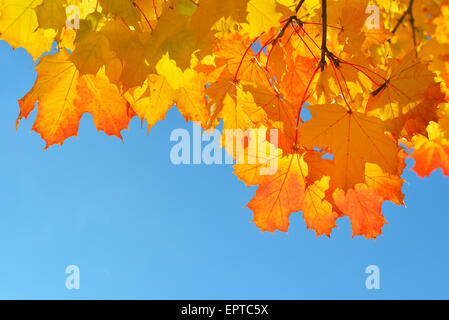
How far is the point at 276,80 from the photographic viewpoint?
163cm

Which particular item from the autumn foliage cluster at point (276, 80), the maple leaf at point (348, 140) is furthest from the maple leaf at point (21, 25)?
the maple leaf at point (348, 140)

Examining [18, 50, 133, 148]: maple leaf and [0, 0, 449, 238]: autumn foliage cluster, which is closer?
[0, 0, 449, 238]: autumn foliage cluster

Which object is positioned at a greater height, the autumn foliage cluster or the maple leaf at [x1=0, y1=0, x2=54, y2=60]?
the maple leaf at [x1=0, y1=0, x2=54, y2=60]

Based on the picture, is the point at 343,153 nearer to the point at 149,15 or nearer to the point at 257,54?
the point at 257,54

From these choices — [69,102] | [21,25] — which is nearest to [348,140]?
[69,102]

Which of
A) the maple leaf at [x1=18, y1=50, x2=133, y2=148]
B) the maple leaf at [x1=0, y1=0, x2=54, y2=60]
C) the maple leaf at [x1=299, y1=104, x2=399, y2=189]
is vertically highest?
the maple leaf at [x1=0, y1=0, x2=54, y2=60]

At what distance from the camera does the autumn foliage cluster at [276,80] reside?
1.22 m

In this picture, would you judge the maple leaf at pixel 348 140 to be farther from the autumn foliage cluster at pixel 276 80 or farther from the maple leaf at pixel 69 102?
the maple leaf at pixel 69 102

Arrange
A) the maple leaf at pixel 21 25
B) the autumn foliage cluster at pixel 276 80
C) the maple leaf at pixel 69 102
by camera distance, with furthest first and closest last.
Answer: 1. the maple leaf at pixel 69 102
2. the maple leaf at pixel 21 25
3. the autumn foliage cluster at pixel 276 80

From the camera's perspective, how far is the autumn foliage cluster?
4.00 feet

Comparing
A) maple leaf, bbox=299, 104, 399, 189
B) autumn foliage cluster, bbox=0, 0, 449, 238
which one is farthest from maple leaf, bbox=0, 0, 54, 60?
maple leaf, bbox=299, 104, 399, 189

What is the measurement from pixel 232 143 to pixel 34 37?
0.79 meters

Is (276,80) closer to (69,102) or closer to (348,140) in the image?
(348,140)

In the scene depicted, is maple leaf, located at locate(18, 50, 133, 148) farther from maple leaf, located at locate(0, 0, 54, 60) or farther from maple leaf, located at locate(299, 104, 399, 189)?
maple leaf, located at locate(299, 104, 399, 189)
